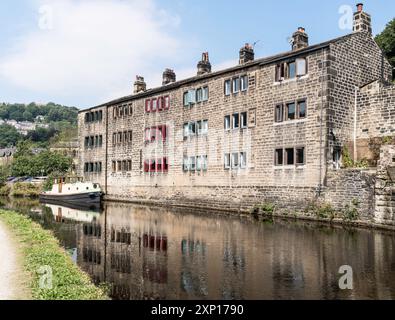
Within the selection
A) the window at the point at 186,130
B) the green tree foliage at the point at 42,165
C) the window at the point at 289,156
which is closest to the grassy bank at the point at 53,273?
the window at the point at 289,156

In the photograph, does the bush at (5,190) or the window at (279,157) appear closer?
the window at (279,157)

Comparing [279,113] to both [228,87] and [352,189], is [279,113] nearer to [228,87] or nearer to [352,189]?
[228,87]

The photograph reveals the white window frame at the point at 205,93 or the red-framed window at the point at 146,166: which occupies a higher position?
the white window frame at the point at 205,93

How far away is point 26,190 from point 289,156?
38.7 metres

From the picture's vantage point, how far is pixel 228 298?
9578 millimetres

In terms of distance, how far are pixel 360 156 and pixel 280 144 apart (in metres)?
5.00

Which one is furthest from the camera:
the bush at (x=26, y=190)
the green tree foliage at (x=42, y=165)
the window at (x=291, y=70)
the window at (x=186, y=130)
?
the green tree foliage at (x=42, y=165)

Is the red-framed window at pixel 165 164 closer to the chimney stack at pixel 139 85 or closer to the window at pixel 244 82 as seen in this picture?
the window at pixel 244 82

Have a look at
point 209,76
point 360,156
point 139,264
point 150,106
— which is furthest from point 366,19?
point 139,264

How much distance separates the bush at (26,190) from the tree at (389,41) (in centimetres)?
4215

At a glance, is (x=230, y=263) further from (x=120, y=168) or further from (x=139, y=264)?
(x=120, y=168)

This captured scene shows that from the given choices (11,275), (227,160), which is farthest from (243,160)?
(11,275)

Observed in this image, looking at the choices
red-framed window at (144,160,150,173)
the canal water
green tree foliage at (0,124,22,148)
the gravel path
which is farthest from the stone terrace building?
green tree foliage at (0,124,22,148)

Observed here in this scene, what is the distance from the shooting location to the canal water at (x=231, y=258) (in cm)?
1034
